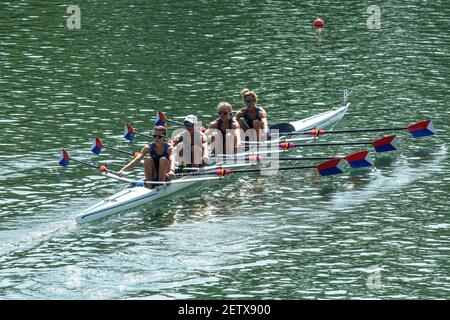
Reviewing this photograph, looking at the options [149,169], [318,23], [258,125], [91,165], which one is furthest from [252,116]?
[318,23]

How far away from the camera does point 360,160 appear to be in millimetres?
37188

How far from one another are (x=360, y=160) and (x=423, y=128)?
4.66 m

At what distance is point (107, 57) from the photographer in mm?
54594

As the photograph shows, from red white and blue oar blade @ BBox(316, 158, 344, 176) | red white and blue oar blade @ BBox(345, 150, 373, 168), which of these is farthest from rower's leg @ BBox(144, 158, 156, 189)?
red white and blue oar blade @ BBox(345, 150, 373, 168)

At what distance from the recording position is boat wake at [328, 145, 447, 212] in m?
35.2

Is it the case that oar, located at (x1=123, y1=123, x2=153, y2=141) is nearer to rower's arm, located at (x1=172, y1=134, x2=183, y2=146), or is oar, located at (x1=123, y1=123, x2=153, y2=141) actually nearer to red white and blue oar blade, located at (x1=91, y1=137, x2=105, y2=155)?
red white and blue oar blade, located at (x1=91, y1=137, x2=105, y2=155)

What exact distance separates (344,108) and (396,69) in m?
7.97

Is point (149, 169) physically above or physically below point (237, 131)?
below

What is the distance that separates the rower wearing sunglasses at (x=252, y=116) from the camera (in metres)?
40.5

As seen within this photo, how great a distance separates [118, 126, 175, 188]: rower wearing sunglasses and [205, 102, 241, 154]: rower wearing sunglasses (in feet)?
12.6

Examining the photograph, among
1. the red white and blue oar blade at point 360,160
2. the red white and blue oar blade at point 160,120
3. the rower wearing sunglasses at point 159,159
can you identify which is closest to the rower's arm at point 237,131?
the red white and blue oar blade at point 160,120

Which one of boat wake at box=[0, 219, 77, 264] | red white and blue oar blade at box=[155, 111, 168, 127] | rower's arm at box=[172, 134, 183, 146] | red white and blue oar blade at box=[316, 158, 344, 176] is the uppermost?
red white and blue oar blade at box=[155, 111, 168, 127]

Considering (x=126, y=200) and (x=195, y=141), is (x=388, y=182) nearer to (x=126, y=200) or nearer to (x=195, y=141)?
(x=195, y=141)
